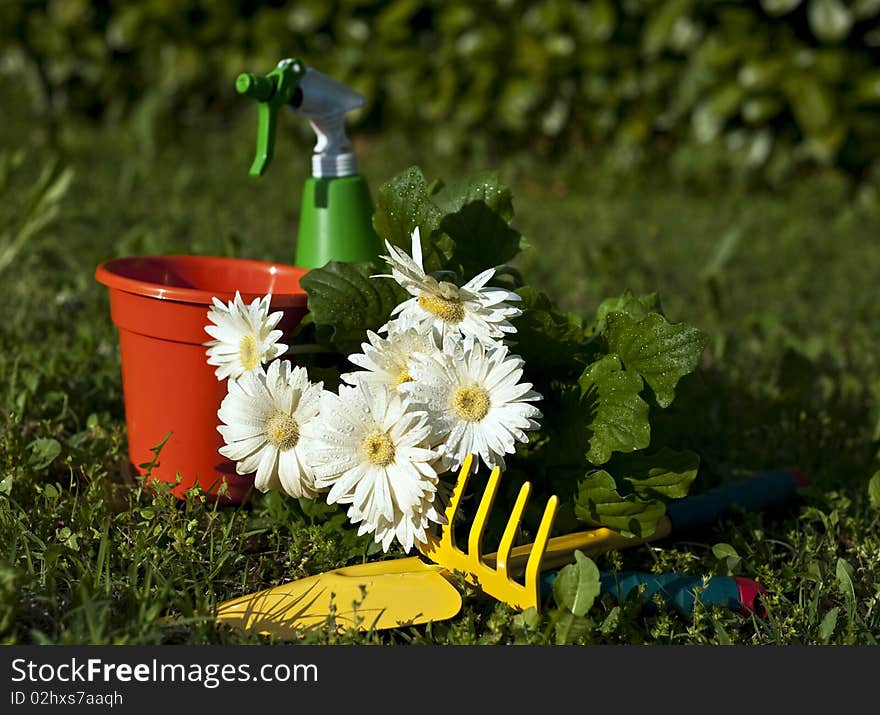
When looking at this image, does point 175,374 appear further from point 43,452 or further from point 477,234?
point 477,234

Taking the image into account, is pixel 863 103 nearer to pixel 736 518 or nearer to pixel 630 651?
pixel 736 518

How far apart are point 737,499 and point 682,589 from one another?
1.20 ft

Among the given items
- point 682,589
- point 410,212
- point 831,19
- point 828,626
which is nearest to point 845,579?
point 828,626

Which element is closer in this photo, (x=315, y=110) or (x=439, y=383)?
(x=439, y=383)

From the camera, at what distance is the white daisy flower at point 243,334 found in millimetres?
1505

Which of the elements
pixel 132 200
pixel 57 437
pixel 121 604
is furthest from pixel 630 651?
pixel 132 200

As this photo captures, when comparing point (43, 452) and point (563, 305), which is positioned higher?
point (563, 305)

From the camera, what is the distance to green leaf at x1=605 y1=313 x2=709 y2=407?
60.3 inches

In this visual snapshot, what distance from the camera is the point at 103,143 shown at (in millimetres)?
4531

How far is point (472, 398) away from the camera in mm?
1463

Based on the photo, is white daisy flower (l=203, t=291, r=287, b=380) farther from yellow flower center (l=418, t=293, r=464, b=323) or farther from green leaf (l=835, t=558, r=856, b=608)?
green leaf (l=835, t=558, r=856, b=608)

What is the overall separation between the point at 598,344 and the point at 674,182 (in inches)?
123

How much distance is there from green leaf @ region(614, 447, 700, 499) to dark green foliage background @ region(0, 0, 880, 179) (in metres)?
2.98

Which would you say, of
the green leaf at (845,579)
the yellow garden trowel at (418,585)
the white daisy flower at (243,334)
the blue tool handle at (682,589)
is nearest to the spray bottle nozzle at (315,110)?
the white daisy flower at (243,334)
